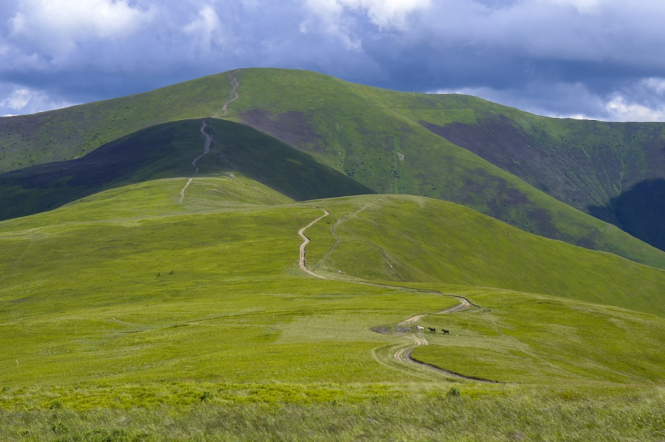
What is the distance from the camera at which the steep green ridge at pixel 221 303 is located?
54062 millimetres

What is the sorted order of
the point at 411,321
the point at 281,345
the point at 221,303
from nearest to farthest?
the point at 281,345 < the point at 411,321 < the point at 221,303

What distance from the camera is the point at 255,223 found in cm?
18050

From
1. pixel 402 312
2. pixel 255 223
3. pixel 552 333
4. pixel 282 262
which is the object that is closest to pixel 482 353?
pixel 552 333

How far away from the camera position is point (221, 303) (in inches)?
3903

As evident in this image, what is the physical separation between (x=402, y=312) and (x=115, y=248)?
92.5 metres

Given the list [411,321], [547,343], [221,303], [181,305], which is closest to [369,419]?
[547,343]

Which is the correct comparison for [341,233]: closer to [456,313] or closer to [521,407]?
[456,313]

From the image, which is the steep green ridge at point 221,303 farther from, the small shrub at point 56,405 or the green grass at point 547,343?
the small shrub at point 56,405

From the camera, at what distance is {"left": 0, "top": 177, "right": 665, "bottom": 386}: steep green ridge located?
177 feet

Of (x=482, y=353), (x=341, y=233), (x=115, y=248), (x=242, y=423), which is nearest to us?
(x=242, y=423)

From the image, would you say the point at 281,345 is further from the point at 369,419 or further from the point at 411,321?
the point at 369,419

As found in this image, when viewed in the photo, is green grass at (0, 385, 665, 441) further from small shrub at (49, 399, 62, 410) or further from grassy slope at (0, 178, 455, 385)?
grassy slope at (0, 178, 455, 385)

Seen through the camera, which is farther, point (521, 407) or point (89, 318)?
point (89, 318)

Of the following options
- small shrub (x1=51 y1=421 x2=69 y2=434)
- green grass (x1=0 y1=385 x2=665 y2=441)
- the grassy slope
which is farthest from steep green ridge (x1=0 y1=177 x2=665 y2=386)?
green grass (x1=0 y1=385 x2=665 y2=441)
